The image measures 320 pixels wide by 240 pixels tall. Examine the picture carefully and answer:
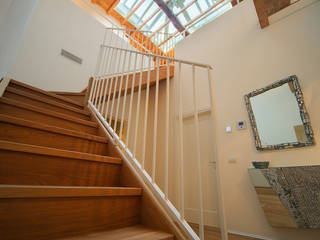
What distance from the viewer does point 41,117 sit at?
1416 mm

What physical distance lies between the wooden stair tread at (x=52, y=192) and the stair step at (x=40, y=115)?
93 cm

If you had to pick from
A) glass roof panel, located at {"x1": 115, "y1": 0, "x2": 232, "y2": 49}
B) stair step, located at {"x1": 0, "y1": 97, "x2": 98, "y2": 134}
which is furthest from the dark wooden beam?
stair step, located at {"x1": 0, "y1": 97, "x2": 98, "y2": 134}

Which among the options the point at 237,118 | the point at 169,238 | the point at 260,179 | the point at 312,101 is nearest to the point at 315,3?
the point at 312,101

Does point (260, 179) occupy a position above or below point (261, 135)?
below

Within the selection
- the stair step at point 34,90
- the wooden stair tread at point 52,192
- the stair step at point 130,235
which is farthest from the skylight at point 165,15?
the stair step at point 130,235

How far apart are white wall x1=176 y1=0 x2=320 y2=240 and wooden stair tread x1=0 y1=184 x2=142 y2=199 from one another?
1904 mm

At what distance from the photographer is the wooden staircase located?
618mm

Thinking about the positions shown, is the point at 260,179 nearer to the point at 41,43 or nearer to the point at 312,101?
the point at 312,101

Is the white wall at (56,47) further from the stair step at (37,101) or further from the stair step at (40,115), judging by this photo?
the stair step at (40,115)

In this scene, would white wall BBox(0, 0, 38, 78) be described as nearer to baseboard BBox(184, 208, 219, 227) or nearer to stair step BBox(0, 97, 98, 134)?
stair step BBox(0, 97, 98, 134)

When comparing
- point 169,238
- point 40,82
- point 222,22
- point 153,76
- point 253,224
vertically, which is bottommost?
point 253,224

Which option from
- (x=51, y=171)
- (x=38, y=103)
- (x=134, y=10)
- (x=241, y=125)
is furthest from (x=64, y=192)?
(x=134, y=10)

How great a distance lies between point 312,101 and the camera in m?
1.89

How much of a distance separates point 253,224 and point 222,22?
11.0 ft
